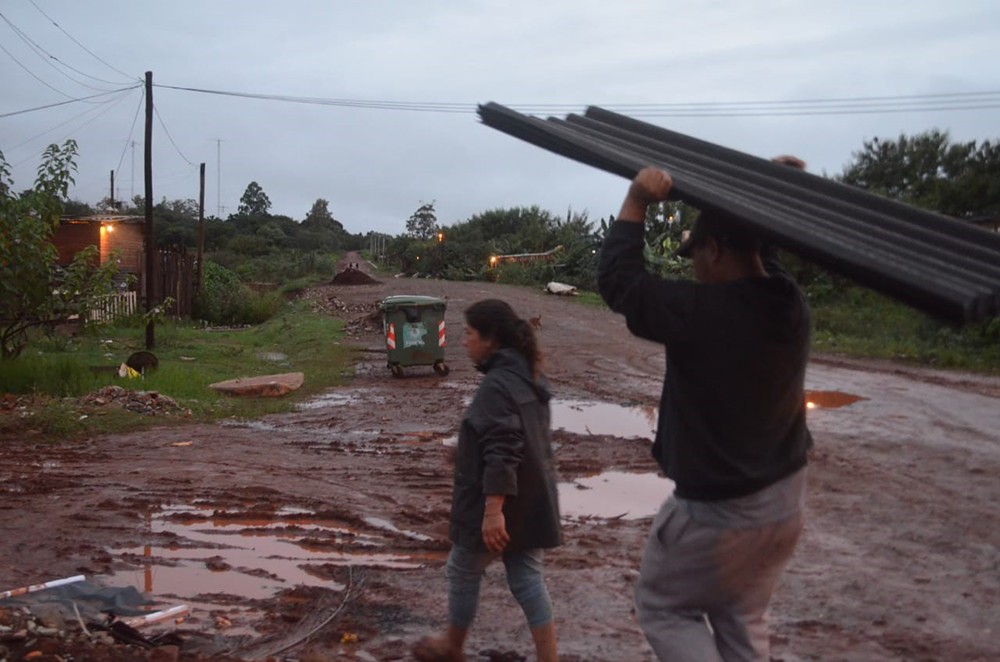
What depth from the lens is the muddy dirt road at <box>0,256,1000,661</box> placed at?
5.07 m

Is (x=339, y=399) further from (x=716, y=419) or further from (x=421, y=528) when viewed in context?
(x=716, y=419)

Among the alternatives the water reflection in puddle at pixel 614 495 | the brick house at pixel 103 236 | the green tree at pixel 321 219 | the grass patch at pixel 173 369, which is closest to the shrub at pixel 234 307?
the brick house at pixel 103 236

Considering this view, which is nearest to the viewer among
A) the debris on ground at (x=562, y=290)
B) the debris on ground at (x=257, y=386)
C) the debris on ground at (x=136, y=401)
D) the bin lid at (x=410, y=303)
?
the debris on ground at (x=136, y=401)

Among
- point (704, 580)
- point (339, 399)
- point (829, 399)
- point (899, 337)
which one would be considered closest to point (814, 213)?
point (704, 580)

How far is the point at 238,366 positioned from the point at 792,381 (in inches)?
654

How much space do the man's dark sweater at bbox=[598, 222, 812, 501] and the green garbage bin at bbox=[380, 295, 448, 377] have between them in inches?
514

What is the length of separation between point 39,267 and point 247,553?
8432mm

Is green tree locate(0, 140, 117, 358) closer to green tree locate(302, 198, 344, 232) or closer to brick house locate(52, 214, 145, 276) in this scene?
brick house locate(52, 214, 145, 276)

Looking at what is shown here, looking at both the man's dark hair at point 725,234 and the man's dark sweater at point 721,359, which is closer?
the man's dark sweater at point 721,359

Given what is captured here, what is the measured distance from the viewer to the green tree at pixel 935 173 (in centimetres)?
2828

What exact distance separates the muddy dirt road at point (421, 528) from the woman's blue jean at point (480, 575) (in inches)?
22.1

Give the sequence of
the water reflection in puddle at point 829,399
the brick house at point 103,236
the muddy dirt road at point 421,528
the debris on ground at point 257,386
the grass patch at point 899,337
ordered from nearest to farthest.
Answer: the muddy dirt road at point 421,528
the water reflection in puddle at point 829,399
the debris on ground at point 257,386
the grass patch at point 899,337
the brick house at point 103,236

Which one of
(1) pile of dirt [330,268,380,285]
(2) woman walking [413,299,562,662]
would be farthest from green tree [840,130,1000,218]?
(2) woman walking [413,299,562,662]

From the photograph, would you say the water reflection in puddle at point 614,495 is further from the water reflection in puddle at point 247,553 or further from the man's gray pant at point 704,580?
the man's gray pant at point 704,580
